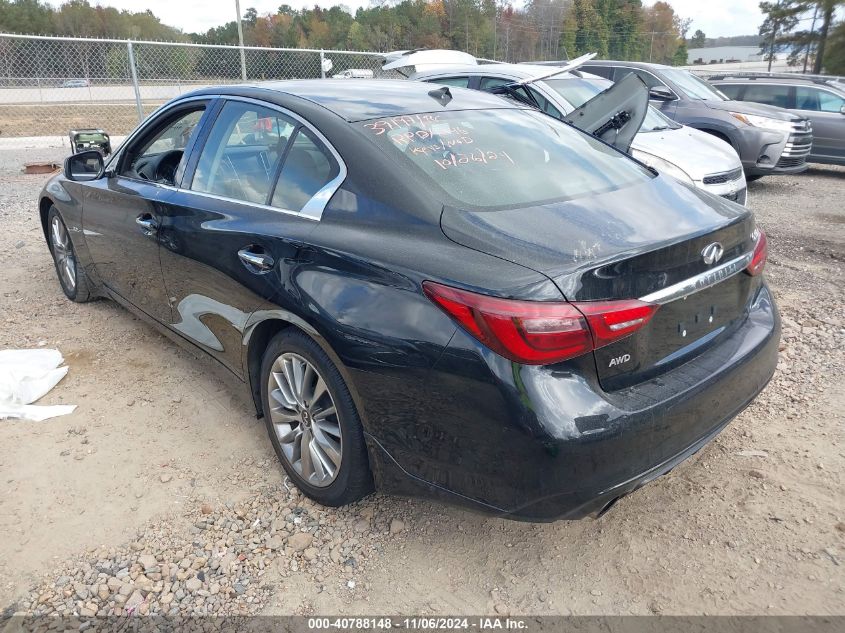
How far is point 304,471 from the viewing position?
8.67ft

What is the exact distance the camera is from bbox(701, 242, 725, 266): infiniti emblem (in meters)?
2.16

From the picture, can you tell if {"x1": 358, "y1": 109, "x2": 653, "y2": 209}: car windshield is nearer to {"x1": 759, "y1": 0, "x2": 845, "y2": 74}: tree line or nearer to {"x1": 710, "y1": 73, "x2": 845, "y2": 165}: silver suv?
{"x1": 710, "y1": 73, "x2": 845, "y2": 165}: silver suv

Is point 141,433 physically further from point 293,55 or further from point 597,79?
point 293,55

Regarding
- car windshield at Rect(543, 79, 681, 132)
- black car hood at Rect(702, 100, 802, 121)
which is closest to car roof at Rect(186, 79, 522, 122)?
car windshield at Rect(543, 79, 681, 132)

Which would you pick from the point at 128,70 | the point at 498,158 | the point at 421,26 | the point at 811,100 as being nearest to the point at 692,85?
the point at 811,100

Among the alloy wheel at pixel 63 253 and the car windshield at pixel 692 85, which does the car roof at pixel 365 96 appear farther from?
the car windshield at pixel 692 85

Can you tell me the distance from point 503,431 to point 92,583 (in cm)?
160

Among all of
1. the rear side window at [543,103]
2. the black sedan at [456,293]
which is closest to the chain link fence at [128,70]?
A: the rear side window at [543,103]

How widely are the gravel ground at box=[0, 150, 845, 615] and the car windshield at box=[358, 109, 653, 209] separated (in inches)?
50.6

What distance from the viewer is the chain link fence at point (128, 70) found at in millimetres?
12602

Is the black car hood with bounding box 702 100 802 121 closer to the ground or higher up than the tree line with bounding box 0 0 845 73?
closer to the ground

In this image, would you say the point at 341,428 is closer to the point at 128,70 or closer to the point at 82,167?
the point at 82,167

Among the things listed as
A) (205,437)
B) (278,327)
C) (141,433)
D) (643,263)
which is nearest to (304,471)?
(278,327)

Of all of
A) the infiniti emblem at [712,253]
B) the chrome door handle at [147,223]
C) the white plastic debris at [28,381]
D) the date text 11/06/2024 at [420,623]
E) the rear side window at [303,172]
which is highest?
the rear side window at [303,172]
